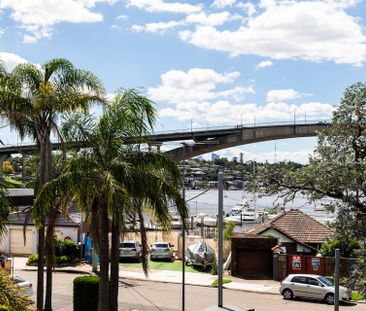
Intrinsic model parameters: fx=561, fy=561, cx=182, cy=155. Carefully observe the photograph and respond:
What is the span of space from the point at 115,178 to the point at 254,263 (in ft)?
71.4

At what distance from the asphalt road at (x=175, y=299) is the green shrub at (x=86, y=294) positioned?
12.3 ft

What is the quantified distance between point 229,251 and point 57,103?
23.0 meters

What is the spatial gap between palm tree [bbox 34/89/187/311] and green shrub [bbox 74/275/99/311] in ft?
13.5

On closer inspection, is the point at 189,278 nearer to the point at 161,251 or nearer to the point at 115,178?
the point at 161,251

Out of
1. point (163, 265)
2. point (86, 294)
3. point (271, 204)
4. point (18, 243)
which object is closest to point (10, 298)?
point (271, 204)

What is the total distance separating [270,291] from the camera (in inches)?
1176

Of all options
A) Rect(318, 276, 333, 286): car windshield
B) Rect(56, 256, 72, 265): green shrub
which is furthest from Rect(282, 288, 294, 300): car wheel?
Rect(56, 256, 72, 265): green shrub

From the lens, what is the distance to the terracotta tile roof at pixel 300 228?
36.8 meters

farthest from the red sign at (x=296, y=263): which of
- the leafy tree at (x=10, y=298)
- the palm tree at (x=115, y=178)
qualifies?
the leafy tree at (x=10, y=298)

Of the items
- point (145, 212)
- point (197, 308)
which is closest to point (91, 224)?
point (145, 212)

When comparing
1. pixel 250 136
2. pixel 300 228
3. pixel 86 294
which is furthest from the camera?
pixel 250 136

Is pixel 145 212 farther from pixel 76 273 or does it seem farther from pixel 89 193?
pixel 76 273

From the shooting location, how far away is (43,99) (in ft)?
54.5

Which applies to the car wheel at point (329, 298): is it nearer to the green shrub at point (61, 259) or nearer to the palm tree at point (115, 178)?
the palm tree at point (115, 178)
